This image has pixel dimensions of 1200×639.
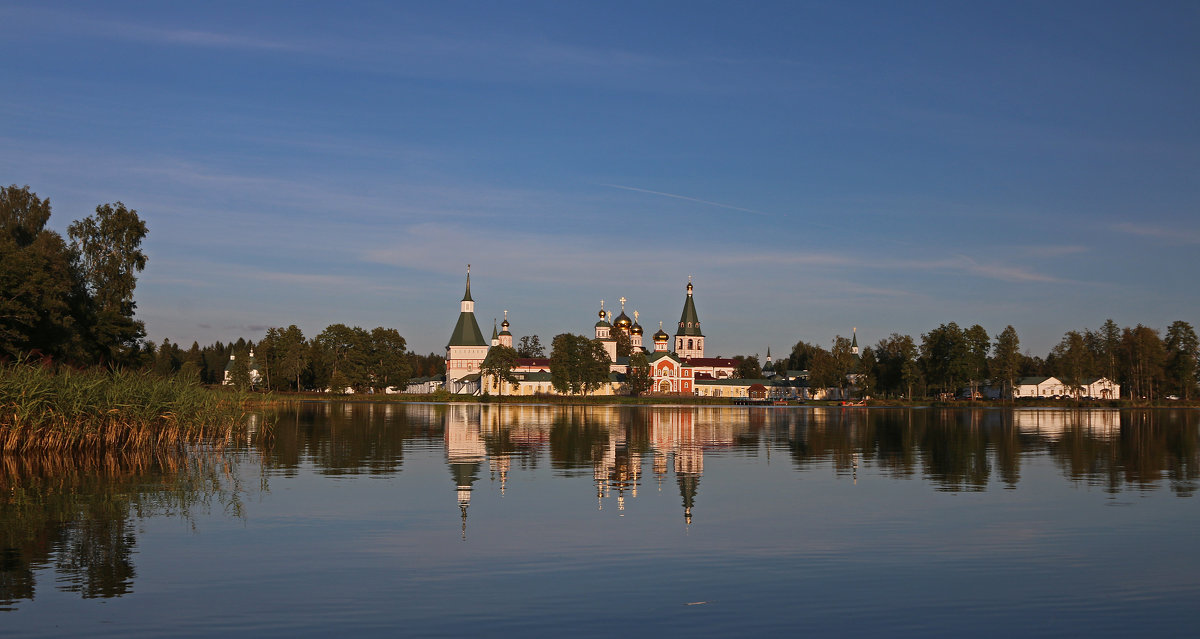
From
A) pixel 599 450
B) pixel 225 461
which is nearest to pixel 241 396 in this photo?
pixel 225 461

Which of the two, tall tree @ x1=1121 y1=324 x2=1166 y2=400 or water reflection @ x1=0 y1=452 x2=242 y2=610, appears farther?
tall tree @ x1=1121 y1=324 x2=1166 y2=400

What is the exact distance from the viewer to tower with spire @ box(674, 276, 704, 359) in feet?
588

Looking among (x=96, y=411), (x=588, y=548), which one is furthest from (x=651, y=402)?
(x=588, y=548)

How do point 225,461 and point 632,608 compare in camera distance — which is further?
point 225,461

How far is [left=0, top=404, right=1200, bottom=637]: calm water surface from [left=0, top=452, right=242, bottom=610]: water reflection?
0.07 meters

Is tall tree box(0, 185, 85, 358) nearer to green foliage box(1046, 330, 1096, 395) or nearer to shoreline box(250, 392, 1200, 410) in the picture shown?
shoreline box(250, 392, 1200, 410)

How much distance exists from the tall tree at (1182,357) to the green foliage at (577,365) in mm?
76794

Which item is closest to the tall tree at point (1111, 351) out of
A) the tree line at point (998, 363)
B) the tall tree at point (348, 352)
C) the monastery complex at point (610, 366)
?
the tree line at point (998, 363)

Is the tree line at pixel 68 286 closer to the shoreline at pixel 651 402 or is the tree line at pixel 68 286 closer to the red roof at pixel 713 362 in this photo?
the shoreline at pixel 651 402

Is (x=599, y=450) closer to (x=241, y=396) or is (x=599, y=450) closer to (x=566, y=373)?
(x=241, y=396)

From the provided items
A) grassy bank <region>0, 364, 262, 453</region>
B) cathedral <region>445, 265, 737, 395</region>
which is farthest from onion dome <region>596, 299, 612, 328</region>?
grassy bank <region>0, 364, 262, 453</region>

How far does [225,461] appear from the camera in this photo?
28.6 metres

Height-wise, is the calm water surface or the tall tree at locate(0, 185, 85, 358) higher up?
the tall tree at locate(0, 185, 85, 358)

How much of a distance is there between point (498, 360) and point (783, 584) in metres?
116
